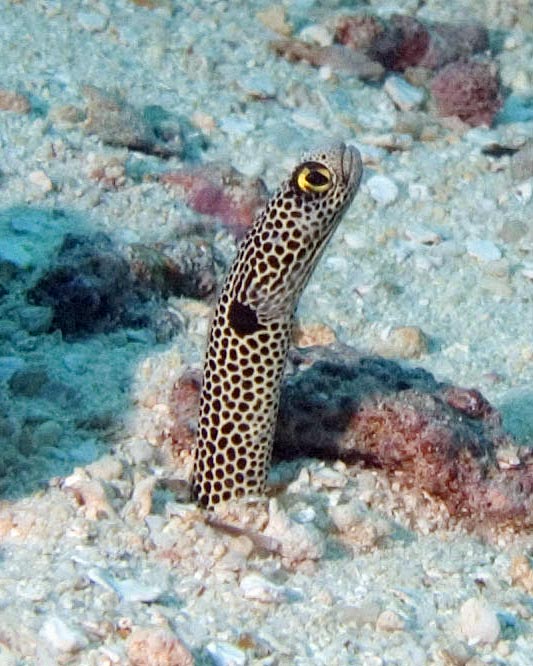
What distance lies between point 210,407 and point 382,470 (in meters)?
0.87

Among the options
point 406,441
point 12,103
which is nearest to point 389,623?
point 406,441

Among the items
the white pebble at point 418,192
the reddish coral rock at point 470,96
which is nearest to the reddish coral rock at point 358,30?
the reddish coral rock at point 470,96

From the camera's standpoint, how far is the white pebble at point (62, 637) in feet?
10.4

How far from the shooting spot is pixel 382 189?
7676 millimetres

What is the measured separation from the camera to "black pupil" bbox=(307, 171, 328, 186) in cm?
365

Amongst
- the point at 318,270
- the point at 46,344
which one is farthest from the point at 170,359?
the point at 318,270

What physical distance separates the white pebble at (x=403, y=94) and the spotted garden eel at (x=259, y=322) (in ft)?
17.3

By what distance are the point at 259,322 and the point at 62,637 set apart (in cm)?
133

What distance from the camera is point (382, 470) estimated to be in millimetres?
4414

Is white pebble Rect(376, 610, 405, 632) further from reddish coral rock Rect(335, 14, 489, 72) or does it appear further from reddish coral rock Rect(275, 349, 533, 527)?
reddish coral rock Rect(335, 14, 489, 72)

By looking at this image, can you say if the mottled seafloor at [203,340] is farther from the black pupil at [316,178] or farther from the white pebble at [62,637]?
the black pupil at [316,178]

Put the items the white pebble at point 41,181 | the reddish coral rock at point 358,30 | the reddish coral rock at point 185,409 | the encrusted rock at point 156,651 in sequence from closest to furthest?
the encrusted rock at point 156,651 → the reddish coral rock at point 185,409 → the white pebble at point 41,181 → the reddish coral rock at point 358,30

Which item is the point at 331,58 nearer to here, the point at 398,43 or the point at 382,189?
A: the point at 398,43

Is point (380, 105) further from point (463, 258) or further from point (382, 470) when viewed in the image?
point (382, 470)
